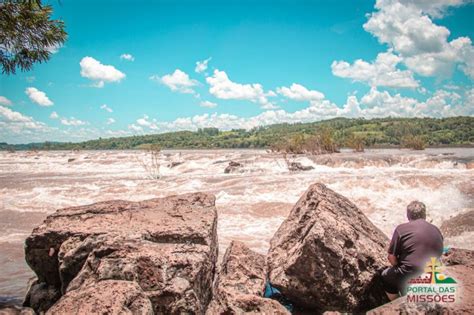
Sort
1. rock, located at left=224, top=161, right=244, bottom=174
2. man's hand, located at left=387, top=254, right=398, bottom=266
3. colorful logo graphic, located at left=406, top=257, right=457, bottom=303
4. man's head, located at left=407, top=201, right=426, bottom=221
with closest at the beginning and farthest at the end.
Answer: colorful logo graphic, located at left=406, top=257, right=457, bottom=303 → man's hand, located at left=387, top=254, right=398, bottom=266 → man's head, located at left=407, top=201, right=426, bottom=221 → rock, located at left=224, top=161, right=244, bottom=174

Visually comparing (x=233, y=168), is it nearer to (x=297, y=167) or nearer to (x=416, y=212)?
(x=297, y=167)

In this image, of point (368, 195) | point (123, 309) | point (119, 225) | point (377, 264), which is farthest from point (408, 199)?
point (123, 309)

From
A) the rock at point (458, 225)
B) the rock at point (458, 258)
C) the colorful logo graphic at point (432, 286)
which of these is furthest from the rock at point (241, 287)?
the rock at point (458, 225)

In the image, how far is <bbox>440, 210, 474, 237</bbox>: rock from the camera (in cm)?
1246

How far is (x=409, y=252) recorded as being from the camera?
218 inches

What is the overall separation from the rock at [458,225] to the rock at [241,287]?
964 cm

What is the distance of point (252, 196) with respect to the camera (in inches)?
815

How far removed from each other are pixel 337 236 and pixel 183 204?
3.46 m

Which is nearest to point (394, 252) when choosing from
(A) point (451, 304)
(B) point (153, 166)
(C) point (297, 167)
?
(A) point (451, 304)

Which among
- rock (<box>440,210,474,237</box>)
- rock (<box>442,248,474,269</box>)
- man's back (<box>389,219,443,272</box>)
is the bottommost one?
rock (<box>440,210,474,237</box>)

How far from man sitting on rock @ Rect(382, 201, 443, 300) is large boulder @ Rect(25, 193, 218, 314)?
3079 mm

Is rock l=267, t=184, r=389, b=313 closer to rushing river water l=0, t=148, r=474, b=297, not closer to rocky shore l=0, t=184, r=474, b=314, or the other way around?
rocky shore l=0, t=184, r=474, b=314

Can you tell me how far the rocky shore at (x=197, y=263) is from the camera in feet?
14.7

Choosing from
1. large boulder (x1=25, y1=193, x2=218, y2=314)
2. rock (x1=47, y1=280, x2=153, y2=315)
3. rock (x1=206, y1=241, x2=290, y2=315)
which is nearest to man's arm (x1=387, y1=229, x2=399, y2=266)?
rock (x1=206, y1=241, x2=290, y2=315)
